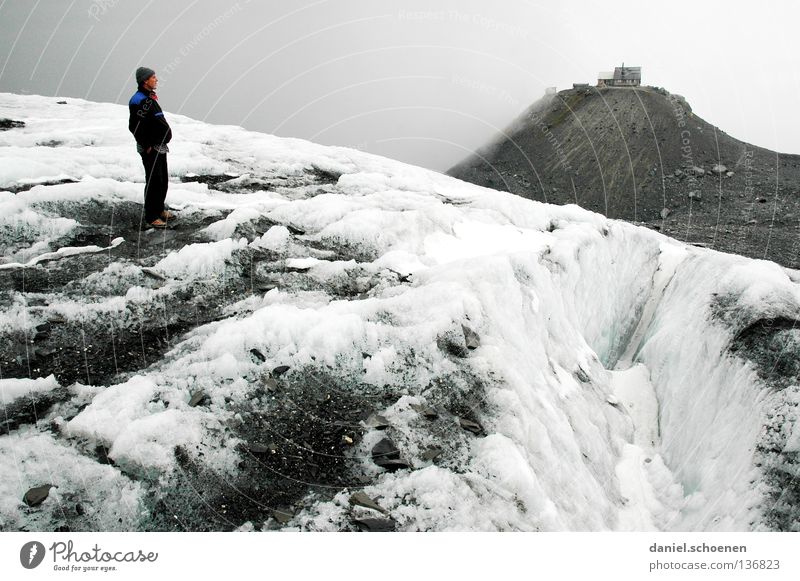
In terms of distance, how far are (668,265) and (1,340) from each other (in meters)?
16.9

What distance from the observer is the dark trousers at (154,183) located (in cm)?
980

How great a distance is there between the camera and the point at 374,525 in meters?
4.95

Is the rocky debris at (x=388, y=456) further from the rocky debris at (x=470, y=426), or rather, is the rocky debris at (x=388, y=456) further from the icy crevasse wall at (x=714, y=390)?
the icy crevasse wall at (x=714, y=390)

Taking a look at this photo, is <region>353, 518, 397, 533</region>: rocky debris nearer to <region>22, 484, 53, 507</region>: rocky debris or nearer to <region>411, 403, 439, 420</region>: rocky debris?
<region>411, 403, 439, 420</region>: rocky debris

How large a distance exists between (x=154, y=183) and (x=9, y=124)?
10564mm

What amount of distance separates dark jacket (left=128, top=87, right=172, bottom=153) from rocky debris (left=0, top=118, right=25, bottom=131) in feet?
32.3

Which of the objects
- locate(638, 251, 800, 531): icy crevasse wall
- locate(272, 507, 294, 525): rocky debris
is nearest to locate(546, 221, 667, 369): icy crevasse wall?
locate(638, 251, 800, 531): icy crevasse wall

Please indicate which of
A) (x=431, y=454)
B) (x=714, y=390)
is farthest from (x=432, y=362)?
(x=714, y=390)

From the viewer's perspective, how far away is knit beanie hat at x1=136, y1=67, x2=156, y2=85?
928cm

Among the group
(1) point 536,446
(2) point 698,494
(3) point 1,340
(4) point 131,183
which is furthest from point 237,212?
(2) point 698,494

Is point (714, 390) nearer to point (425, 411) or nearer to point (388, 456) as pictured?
point (425, 411)
